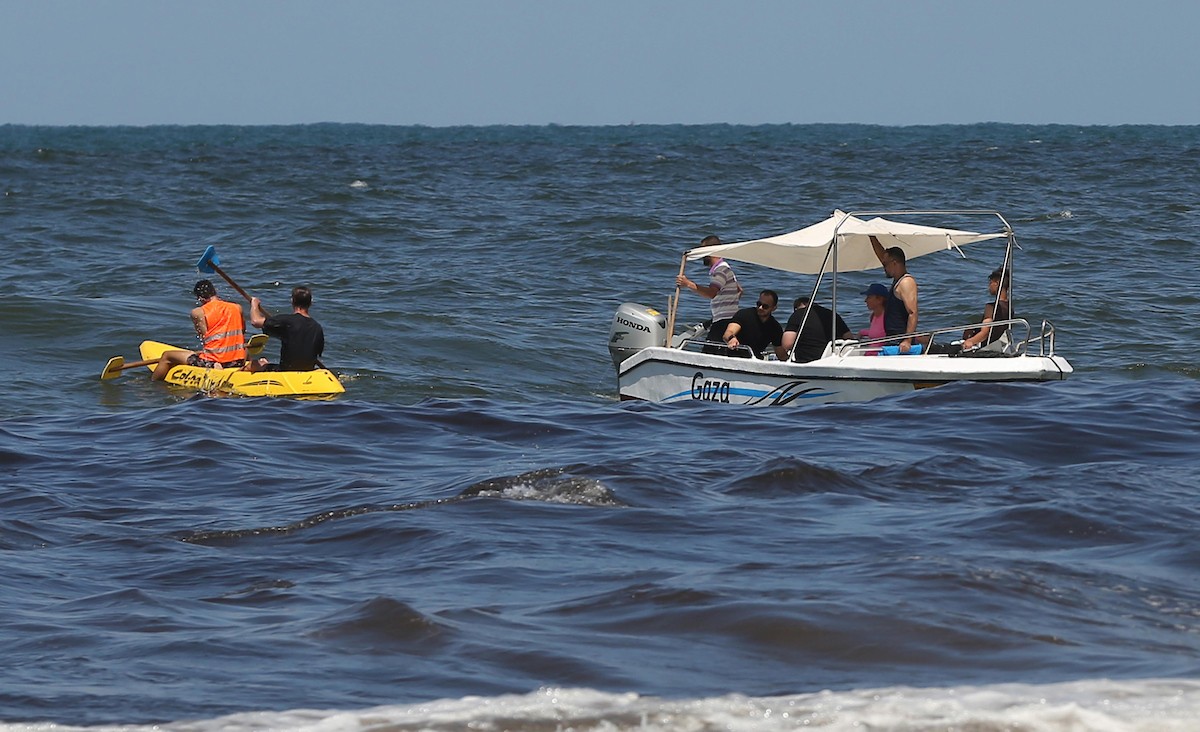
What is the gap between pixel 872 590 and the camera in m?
6.91

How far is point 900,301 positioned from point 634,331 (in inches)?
112

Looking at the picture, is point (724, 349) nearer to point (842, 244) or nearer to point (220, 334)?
point (842, 244)

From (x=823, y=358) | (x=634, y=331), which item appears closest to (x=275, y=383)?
(x=634, y=331)

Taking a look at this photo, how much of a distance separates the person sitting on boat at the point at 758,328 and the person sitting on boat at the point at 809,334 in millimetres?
231

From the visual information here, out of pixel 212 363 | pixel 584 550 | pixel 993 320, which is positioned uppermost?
pixel 993 320

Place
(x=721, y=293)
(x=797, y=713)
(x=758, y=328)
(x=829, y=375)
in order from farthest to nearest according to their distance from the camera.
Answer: (x=721, y=293)
(x=758, y=328)
(x=829, y=375)
(x=797, y=713)

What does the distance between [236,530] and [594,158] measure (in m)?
58.2

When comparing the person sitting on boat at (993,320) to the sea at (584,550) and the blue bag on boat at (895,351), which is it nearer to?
the blue bag on boat at (895,351)

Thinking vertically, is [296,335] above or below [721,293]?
below

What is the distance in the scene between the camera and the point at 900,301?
14.3 meters

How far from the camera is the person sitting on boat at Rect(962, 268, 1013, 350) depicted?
1441 centimetres

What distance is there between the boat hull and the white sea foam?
8.01 metres

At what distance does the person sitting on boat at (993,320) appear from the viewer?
14.4 m

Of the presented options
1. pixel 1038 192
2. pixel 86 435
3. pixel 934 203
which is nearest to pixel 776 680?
pixel 86 435
